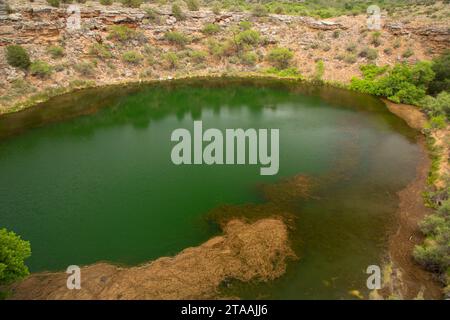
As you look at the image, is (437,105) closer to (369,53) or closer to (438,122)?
(438,122)

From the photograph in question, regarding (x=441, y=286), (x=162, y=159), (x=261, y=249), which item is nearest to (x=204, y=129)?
(x=162, y=159)

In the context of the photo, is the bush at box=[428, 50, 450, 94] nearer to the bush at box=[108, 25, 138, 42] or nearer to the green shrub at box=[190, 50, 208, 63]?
the green shrub at box=[190, 50, 208, 63]

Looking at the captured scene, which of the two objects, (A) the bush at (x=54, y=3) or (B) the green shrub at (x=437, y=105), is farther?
(A) the bush at (x=54, y=3)

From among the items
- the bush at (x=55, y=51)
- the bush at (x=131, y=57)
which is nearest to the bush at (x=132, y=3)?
the bush at (x=131, y=57)

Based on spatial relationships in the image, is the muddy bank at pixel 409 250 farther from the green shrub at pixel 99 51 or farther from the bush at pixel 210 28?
the green shrub at pixel 99 51

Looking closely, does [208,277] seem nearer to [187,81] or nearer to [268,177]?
[268,177]

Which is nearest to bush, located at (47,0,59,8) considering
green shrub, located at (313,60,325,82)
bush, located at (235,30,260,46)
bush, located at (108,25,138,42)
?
bush, located at (108,25,138,42)
